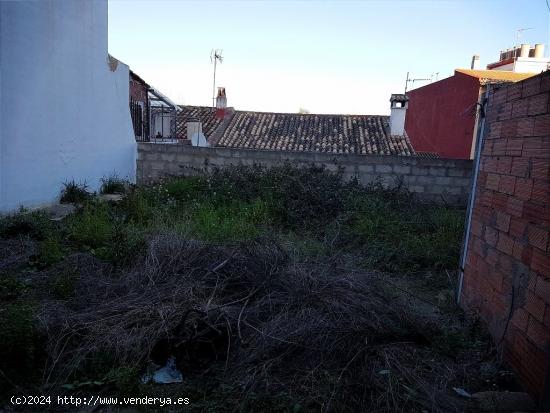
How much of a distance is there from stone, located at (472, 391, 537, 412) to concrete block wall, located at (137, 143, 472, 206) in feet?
19.7

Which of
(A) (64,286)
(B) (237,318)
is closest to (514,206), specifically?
(B) (237,318)

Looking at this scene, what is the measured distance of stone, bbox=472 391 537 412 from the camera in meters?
2.25

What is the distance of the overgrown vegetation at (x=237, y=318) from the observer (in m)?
2.39

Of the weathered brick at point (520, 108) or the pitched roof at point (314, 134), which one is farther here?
the pitched roof at point (314, 134)

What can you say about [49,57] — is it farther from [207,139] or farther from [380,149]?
[380,149]

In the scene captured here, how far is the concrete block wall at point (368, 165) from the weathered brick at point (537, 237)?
551cm

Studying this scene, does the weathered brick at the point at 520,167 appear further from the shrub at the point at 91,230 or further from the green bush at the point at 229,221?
the shrub at the point at 91,230

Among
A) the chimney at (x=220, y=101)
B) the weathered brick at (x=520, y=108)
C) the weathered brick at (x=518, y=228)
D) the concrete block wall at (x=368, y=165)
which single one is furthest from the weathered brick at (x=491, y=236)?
the chimney at (x=220, y=101)

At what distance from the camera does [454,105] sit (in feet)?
42.7

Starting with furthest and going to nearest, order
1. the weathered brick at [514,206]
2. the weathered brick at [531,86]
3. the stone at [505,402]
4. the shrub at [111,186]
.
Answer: the shrub at [111,186], the weathered brick at [514,206], the weathered brick at [531,86], the stone at [505,402]

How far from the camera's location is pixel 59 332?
276cm

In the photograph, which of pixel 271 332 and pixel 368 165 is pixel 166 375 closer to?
pixel 271 332

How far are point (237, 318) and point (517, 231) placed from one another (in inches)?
84.8

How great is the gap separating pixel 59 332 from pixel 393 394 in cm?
232
